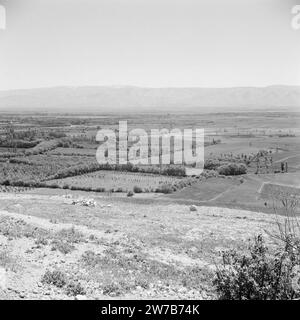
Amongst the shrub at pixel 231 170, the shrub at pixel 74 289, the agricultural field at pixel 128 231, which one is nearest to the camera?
the shrub at pixel 74 289

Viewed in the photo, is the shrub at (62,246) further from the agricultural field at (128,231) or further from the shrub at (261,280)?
the shrub at (261,280)

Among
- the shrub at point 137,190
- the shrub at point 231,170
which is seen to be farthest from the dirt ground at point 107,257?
the shrub at point 231,170

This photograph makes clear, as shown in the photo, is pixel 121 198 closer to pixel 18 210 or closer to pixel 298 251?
pixel 18 210

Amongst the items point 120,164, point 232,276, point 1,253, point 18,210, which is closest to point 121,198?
point 18,210

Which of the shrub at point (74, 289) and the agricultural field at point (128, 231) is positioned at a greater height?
the shrub at point (74, 289)

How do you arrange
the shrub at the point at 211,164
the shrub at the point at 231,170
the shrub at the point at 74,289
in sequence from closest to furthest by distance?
the shrub at the point at 74,289 → the shrub at the point at 231,170 → the shrub at the point at 211,164

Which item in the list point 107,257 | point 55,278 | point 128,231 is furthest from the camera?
point 128,231

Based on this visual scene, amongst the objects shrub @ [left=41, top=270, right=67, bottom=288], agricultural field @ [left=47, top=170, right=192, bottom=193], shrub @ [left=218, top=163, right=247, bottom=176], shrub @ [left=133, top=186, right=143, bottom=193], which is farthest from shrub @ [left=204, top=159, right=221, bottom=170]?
shrub @ [left=41, top=270, right=67, bottom=288]

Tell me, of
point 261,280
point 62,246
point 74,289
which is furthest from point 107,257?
point 261,280

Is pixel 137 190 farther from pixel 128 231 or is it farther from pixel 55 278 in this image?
pixel 55 278

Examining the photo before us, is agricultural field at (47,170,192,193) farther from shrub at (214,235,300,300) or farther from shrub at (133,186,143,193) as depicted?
shrub at (214,235,300,300)
